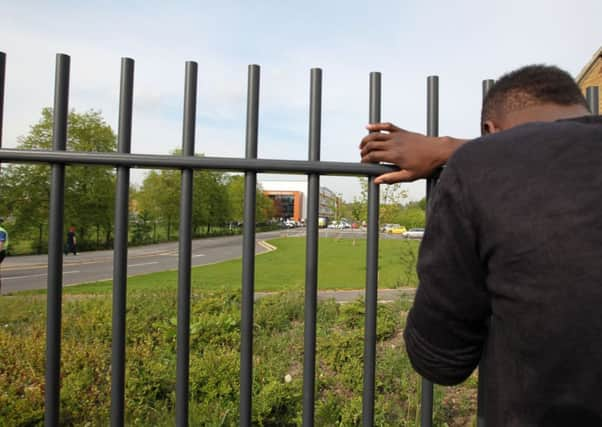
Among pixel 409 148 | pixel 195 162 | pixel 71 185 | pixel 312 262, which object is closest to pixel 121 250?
pixel 195 162

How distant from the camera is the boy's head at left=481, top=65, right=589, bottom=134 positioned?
100cm

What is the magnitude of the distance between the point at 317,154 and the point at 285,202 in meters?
89.5

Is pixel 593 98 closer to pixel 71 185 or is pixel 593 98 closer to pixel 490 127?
pixel 490 127

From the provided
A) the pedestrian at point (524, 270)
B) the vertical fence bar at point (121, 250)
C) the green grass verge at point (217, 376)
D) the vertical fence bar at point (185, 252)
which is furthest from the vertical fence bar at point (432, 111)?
the green grass verge at point (217, 376)

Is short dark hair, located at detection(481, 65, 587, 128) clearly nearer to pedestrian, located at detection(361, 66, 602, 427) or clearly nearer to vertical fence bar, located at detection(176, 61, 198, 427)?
pedestrian, located at detection(361, 66, 602, 427)

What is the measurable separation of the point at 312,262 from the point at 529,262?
79 centimetres

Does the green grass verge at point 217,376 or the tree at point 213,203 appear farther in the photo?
the tree at point 213,203

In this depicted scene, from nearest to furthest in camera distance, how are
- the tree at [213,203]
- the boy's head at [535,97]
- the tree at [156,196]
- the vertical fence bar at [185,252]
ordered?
the boy's head at [535,97] → the vertical fence bar at [185,252] → the tree at [213,203] → the tree at [156,196]

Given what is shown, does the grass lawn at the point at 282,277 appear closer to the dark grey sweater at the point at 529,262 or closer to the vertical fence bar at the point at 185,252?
the vertical fence bar at the point at 185,252

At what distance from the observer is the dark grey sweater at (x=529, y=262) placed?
68cm

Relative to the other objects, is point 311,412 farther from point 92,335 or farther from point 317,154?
point 92,335

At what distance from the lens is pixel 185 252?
1.35m

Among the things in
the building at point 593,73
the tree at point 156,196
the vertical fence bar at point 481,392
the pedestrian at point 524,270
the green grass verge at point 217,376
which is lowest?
the green grass verge at point 217,376

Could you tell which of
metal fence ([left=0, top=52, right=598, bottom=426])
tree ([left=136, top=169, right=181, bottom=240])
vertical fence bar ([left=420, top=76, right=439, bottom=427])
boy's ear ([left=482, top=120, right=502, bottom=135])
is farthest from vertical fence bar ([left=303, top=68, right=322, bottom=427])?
tree ([left=136, top=169, right=181, bottom=240])
